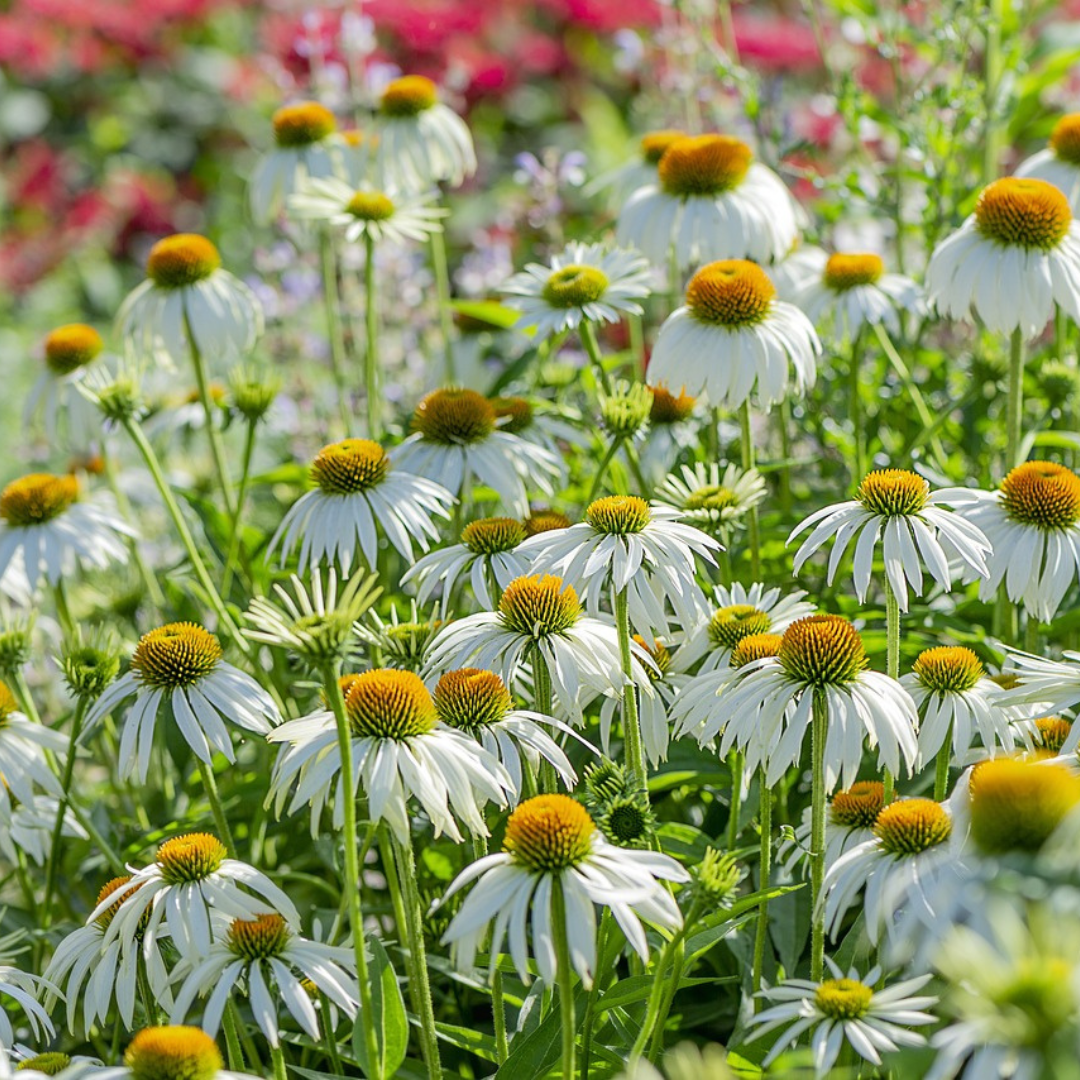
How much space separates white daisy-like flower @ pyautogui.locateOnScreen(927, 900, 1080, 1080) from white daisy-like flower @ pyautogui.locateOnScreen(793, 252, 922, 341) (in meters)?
1.70

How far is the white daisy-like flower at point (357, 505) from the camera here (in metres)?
2.08

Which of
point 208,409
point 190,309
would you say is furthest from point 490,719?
point 190,309

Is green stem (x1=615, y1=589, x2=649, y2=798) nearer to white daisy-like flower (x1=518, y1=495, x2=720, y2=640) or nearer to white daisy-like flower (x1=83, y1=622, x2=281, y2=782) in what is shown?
white daisy-like flower (x1=518, y1=495, x2=720, y2=640)

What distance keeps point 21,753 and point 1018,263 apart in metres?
1.69

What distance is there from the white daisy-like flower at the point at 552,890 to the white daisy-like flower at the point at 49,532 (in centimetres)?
138

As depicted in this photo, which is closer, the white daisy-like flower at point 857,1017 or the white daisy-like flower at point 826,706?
the white daisy-like flower at point 857,1017

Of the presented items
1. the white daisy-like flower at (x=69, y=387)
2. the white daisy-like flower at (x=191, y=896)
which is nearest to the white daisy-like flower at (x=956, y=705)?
the white daisy-like flower at (x=191, y=896)

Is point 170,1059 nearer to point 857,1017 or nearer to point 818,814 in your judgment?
point 857,1017

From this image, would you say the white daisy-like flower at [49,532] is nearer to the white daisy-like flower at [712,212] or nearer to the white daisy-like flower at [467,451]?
Result: the white daisy-like flower at [467,451]

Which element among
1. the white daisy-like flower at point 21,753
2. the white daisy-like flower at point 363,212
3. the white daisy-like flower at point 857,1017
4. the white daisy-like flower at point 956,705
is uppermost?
the white daisy-like flower at point 363,212

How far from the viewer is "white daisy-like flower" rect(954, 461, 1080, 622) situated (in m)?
1.82

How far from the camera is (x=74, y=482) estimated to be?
267 centimetres

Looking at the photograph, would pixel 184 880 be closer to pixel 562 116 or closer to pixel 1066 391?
pixel 1066 391

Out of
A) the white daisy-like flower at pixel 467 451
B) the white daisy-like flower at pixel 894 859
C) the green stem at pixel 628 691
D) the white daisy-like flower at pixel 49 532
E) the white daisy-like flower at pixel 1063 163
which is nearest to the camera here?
the white daisy-like flower at pixel 894 859
